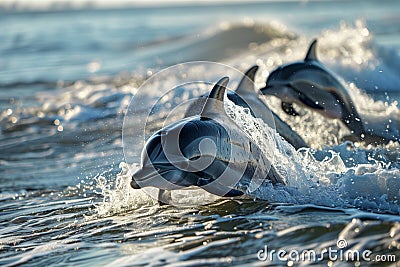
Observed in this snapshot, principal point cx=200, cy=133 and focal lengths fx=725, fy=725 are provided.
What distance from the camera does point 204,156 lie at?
5754mm

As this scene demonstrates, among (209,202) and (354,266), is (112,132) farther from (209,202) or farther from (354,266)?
(354,266)

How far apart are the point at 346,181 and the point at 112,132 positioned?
514cm

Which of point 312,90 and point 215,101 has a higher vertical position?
point 215,101

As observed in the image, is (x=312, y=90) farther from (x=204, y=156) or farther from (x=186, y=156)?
(x=186, y=156)

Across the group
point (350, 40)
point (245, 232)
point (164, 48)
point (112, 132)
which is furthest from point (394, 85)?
point (164, 48)

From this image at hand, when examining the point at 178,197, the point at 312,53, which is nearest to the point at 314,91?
the point at 312,53

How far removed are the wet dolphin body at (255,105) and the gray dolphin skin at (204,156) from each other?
3.40ft

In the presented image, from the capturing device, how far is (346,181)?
21.5 feet

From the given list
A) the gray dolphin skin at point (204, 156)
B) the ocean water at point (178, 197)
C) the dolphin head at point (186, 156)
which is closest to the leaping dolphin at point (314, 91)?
the ocean water at point (178, 197)

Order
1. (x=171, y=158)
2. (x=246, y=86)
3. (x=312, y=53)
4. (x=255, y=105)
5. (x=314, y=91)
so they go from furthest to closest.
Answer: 1. (x=312, y=53)
2. (x=314, y=91)
3. (x=246, y=86)
4. (x=255, y=105)
5. (x=171, y=158)

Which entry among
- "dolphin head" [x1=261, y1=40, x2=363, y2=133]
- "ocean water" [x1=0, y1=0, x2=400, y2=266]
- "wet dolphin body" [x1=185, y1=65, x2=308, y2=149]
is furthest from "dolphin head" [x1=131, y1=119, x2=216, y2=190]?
"dolphin head" [x1=261, y1=40, x2=363, y2=133]

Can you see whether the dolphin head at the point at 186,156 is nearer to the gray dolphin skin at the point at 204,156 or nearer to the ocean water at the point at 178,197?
the gray dolphin skin at the point at 204,156

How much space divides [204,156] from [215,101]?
628mm

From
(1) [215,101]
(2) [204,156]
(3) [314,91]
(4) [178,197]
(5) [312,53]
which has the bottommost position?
(4) [178,197]
